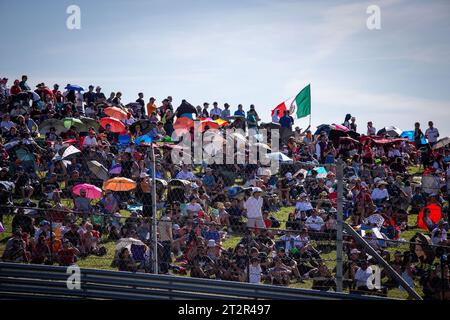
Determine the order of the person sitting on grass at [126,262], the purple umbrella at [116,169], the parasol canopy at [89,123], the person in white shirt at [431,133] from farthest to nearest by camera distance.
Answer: the person in white shirt at [431,133], the parasol canopy at [89,123], the purple umbrella at [116,169], the person sitting on grass at [126,262]

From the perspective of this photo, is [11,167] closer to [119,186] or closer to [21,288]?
[119,186]

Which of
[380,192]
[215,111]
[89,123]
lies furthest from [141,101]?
[380,192]

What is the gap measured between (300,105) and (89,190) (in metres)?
12.6

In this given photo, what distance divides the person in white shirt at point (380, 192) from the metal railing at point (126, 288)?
520cm

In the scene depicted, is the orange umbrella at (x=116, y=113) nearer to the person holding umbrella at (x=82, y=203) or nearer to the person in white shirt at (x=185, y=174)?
the person in white shirt at (x=185, y=174)

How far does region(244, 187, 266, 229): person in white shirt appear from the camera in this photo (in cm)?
1321

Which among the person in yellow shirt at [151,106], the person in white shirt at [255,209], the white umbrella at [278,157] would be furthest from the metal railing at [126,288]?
the person in yellow shirt at [151,106]

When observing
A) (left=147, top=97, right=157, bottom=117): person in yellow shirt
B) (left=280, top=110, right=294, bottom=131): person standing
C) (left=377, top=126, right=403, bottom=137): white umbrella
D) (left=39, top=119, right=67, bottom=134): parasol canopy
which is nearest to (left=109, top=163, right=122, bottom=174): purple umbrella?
(left=39, top=119, right=67, bottom=134): parasol canopy

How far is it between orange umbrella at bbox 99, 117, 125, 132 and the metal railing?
36.1ft

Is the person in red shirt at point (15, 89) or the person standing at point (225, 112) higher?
the person in red shirt at point (15, 89)

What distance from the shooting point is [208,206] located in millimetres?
14086

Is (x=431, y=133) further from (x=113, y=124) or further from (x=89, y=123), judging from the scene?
(x=89, y=123)

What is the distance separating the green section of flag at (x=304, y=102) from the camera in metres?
24.8
